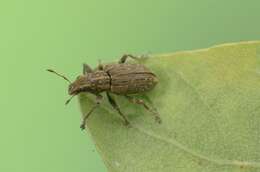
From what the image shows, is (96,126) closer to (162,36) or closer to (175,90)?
(175,90)

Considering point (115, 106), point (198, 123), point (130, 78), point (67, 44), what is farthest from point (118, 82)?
point (67, 44)

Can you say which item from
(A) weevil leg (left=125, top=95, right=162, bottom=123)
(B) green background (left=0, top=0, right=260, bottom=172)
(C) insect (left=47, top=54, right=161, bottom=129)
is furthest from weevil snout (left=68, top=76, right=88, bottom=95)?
(B) green background (left=0, top=0, right=260, bottom=172)

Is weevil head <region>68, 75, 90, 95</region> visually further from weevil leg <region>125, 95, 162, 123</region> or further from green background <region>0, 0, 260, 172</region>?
green background <region>0, 0, 260, 172</region>

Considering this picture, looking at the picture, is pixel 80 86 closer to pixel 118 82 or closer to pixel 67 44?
pixel 118 82

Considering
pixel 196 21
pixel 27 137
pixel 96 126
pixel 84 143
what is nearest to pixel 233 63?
pixel 96 126

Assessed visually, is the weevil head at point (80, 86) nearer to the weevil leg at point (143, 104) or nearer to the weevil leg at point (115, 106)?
the weevil leg at point (115, 106)

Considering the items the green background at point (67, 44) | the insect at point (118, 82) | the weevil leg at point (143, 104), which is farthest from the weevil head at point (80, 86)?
the green background at point (67, 44)
